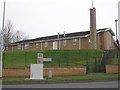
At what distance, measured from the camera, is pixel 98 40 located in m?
56.5

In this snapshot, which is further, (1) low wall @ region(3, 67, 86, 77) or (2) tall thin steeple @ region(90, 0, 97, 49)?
(2) tall thin steeple @ region(90, 0, 97, 49)

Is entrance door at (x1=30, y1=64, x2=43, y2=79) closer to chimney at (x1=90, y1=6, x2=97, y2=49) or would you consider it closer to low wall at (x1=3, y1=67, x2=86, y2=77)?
low wall at (x1=3, y1=67, x2=86, y2=77)

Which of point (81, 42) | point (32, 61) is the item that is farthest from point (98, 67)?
point (81, 42)

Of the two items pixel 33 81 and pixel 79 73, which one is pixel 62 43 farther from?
pixel 33 81

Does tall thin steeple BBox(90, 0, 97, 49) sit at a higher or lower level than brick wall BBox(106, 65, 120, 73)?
higher

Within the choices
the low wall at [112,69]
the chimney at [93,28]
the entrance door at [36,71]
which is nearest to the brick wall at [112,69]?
the low wall at [112,69]

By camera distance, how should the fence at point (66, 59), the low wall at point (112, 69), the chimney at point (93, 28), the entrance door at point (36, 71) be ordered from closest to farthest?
the entrance door at point (36, 71) < the low wall at point (112, 69) < the fence at point (66, 59) < the chimney at point (93, 28)

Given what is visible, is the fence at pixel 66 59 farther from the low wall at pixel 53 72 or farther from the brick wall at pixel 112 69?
the low wall at pixel 53 72

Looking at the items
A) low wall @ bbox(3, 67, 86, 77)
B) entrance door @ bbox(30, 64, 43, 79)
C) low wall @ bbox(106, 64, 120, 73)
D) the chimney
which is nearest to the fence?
low wall @ bbox(106, 64, 120, 73)

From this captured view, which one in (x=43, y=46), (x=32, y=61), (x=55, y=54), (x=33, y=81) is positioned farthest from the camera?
(x=43, y=46)

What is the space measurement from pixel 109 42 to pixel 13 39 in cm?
5042

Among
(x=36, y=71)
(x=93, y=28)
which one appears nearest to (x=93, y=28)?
(x=93, y=28)

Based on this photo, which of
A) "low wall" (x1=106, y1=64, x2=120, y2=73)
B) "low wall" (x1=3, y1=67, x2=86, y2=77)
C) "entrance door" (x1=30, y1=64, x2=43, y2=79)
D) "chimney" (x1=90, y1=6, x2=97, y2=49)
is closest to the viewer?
"entrance door" (x1=30, y1=64, x2=43, y2=79)

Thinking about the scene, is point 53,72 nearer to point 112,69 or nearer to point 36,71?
point 36,71
